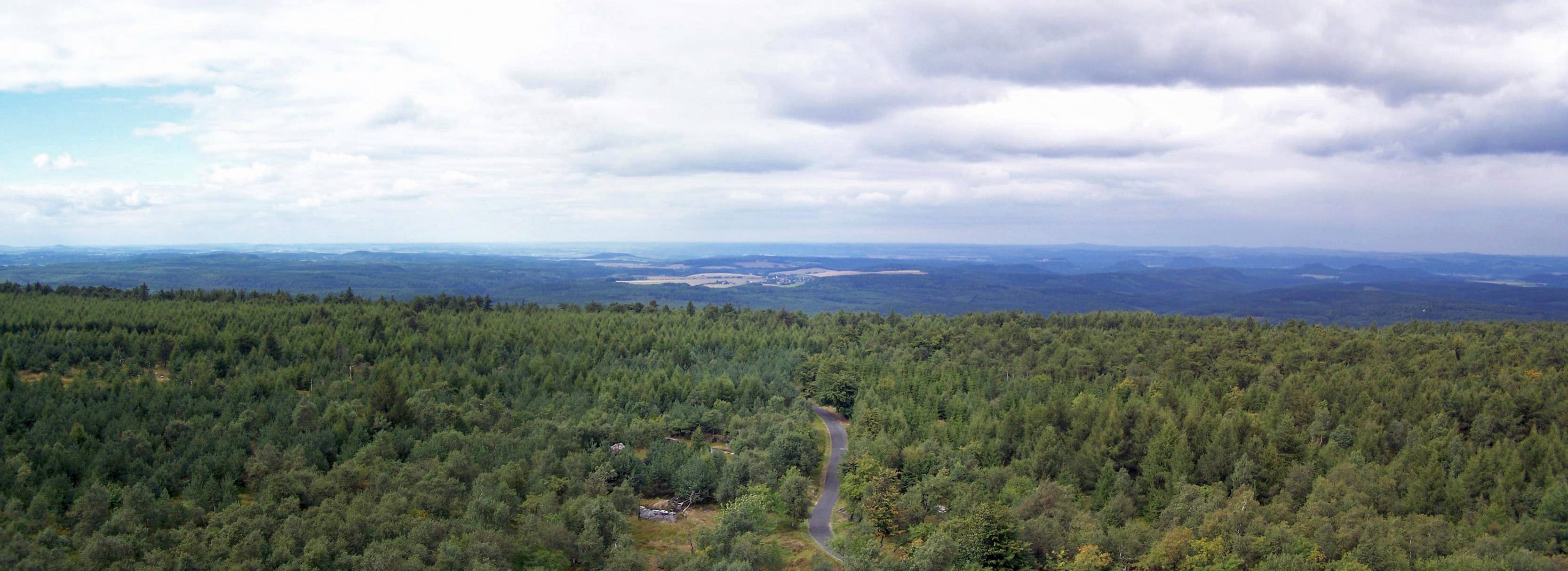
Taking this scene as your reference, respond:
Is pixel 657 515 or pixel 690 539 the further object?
pixel 657 515

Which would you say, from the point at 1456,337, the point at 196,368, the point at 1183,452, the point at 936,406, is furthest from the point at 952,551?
the point at 1456,337

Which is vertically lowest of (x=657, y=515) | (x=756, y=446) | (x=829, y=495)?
(x=829, y=495)

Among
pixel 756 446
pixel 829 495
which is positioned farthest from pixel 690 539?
pixel 756 446

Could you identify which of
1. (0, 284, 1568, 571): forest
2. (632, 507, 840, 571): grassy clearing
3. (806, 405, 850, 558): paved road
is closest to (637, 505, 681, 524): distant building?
(632, 507, 840, 571): grassy clearing

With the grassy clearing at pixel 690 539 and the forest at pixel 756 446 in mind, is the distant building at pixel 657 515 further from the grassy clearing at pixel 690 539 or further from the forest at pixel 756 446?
the forest at pixel 756 446

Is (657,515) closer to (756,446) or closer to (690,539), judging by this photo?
(690,539)

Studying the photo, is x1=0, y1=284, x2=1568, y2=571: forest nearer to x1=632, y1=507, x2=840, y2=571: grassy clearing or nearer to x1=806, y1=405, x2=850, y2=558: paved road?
x1=632, y1=507, x2=840, y2=571: grassy clearing

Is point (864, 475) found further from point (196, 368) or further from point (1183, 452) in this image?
point (196, 368)
